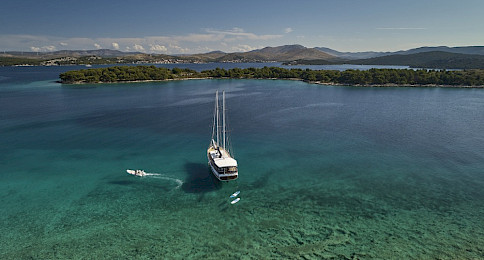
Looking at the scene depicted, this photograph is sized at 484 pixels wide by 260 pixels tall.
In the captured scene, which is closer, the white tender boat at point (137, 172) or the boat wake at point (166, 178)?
the boat wake at point (166, 178)

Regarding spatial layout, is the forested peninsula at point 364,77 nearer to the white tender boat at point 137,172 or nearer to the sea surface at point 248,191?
the sea surface at point 248,191

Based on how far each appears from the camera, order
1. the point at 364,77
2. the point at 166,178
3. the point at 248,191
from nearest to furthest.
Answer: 1. the point at 248,191
2. the point at 166,178
3. the point at 364,77

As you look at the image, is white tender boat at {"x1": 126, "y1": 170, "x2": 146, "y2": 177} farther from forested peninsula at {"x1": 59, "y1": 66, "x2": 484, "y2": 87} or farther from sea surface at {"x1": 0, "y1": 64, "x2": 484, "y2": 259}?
forested peninsula at {"x1": 59, "y1": 66, "x2": 484, "y2": 87}

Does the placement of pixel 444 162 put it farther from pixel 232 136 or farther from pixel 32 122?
pixel 32 122

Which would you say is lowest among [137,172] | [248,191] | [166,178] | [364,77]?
[248,191]

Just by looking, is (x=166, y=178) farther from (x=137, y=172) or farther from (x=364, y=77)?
(x=364, y=77)

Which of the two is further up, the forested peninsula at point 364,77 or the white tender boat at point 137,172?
the forested peninsula at point 364,77

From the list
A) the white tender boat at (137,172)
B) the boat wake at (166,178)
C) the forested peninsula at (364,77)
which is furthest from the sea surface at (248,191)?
the forested peninsula at (364,77)

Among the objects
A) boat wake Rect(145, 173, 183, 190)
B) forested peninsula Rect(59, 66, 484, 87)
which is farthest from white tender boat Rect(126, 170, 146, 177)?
forested peninsula Rect(59, 66, 484, 87)

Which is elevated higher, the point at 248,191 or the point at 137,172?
the point at 137,172

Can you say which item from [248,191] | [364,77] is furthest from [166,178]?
[364,77]

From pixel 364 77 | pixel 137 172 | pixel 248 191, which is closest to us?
pixel 248 191
